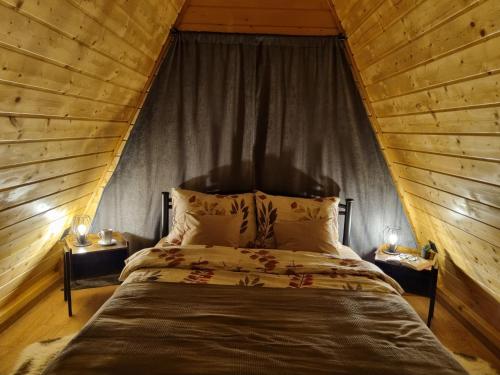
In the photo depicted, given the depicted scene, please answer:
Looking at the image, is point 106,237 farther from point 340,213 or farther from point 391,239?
point 391,239

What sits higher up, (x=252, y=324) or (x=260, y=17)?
(x=260, y=17)

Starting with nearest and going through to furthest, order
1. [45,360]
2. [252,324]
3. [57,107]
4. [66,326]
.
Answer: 1. [252,324]
2. [57,107]
3. [45,360]
4. [66,326]

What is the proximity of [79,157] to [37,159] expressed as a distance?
1.56ft

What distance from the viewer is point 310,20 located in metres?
2.72

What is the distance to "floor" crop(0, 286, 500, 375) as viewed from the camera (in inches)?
87.3

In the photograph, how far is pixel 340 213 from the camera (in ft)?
9.94

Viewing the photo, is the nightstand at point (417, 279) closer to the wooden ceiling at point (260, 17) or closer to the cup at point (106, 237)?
the wooden ceiling at point (260, 17)

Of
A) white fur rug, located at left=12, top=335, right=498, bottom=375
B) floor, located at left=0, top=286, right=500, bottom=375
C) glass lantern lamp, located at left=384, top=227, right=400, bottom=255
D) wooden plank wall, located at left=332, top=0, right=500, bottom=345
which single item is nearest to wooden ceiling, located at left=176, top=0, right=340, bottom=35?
wooden plank wall, located at left=332, top=0, right=500, bottom=345

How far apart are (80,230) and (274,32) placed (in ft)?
6.67

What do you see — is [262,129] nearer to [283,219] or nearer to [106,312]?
[283,219]

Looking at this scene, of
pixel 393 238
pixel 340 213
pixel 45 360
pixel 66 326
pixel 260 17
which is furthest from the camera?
pixel 340 213

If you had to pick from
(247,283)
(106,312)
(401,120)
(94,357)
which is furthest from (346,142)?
(94,357)

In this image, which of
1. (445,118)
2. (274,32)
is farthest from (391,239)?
(274,32)

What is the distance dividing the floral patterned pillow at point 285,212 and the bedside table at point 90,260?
1.02 meters
